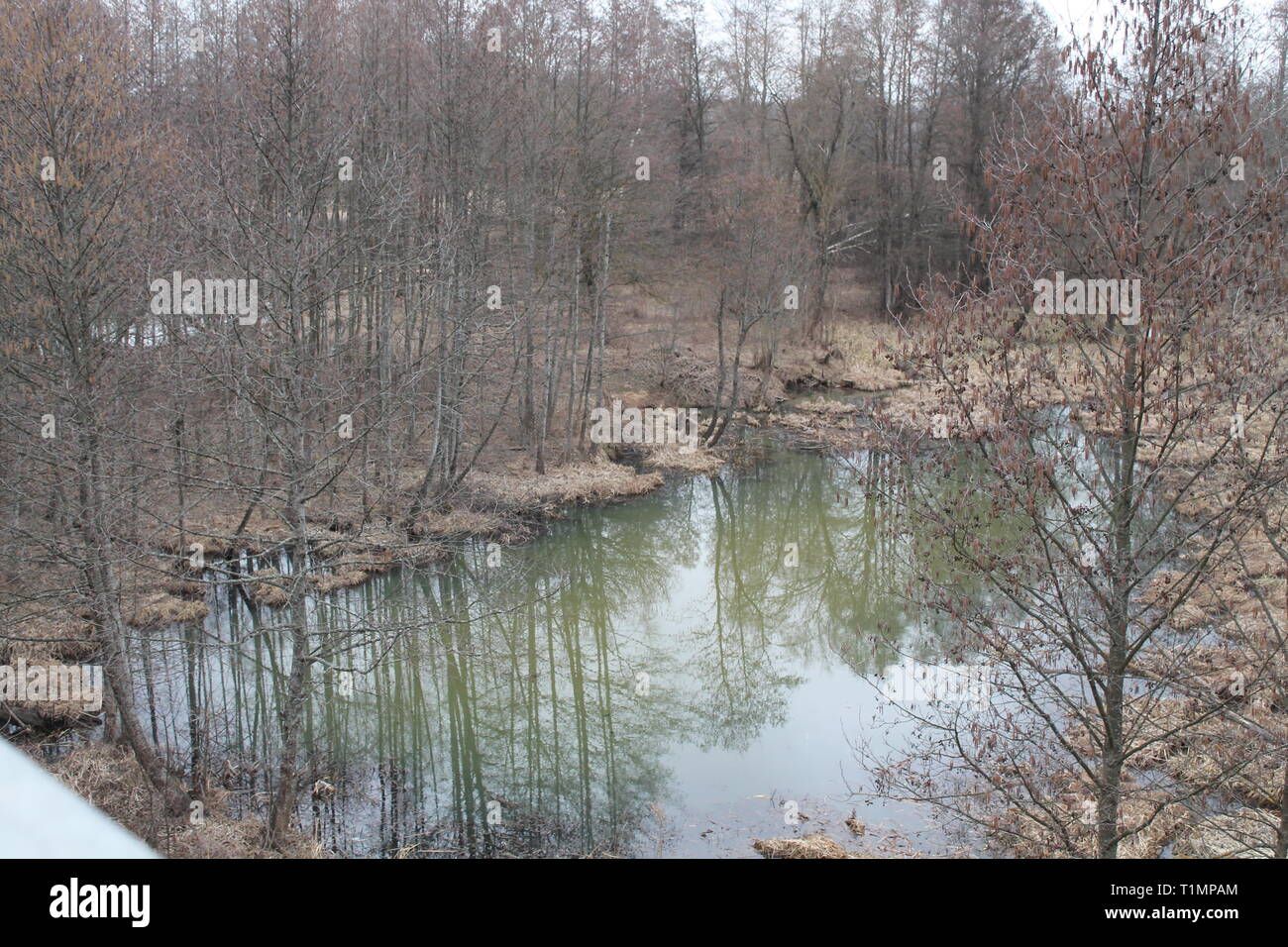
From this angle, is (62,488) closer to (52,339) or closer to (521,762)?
(52,339)

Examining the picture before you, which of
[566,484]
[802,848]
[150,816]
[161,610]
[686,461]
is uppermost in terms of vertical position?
[686,461]

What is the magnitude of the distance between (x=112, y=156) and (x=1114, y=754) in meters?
10.6

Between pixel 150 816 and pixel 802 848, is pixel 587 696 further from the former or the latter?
pixel 150 816

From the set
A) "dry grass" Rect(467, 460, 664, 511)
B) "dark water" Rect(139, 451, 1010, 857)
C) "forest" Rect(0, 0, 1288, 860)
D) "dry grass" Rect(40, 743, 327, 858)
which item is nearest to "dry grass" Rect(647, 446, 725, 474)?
"forest" Rect(0, 0, 1288, 860)

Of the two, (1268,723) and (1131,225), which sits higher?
(1131,225)

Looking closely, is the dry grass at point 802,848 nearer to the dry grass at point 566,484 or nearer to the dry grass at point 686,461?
the dry grass at point 566,484

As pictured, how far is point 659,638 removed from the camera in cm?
1548

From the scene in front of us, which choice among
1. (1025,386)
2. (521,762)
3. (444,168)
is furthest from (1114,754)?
(444,168)

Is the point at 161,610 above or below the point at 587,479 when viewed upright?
below

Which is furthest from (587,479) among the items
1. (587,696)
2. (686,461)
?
(587,696)

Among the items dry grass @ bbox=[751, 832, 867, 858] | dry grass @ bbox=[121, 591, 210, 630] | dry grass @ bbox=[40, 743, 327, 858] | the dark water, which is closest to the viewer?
dry grass @ bbox=[40, 743, 327, 858]

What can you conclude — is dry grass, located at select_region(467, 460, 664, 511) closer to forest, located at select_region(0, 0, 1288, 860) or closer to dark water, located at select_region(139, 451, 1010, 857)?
forest, located at select_region(0, 0, 1288, 860)

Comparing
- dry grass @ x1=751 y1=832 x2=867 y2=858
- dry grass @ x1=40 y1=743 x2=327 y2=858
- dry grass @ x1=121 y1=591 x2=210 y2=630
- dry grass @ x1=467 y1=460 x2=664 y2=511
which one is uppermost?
dry grass @ x1=467 y1=460 x2=664 y2=511

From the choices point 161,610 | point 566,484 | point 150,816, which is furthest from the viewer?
point 566,484
